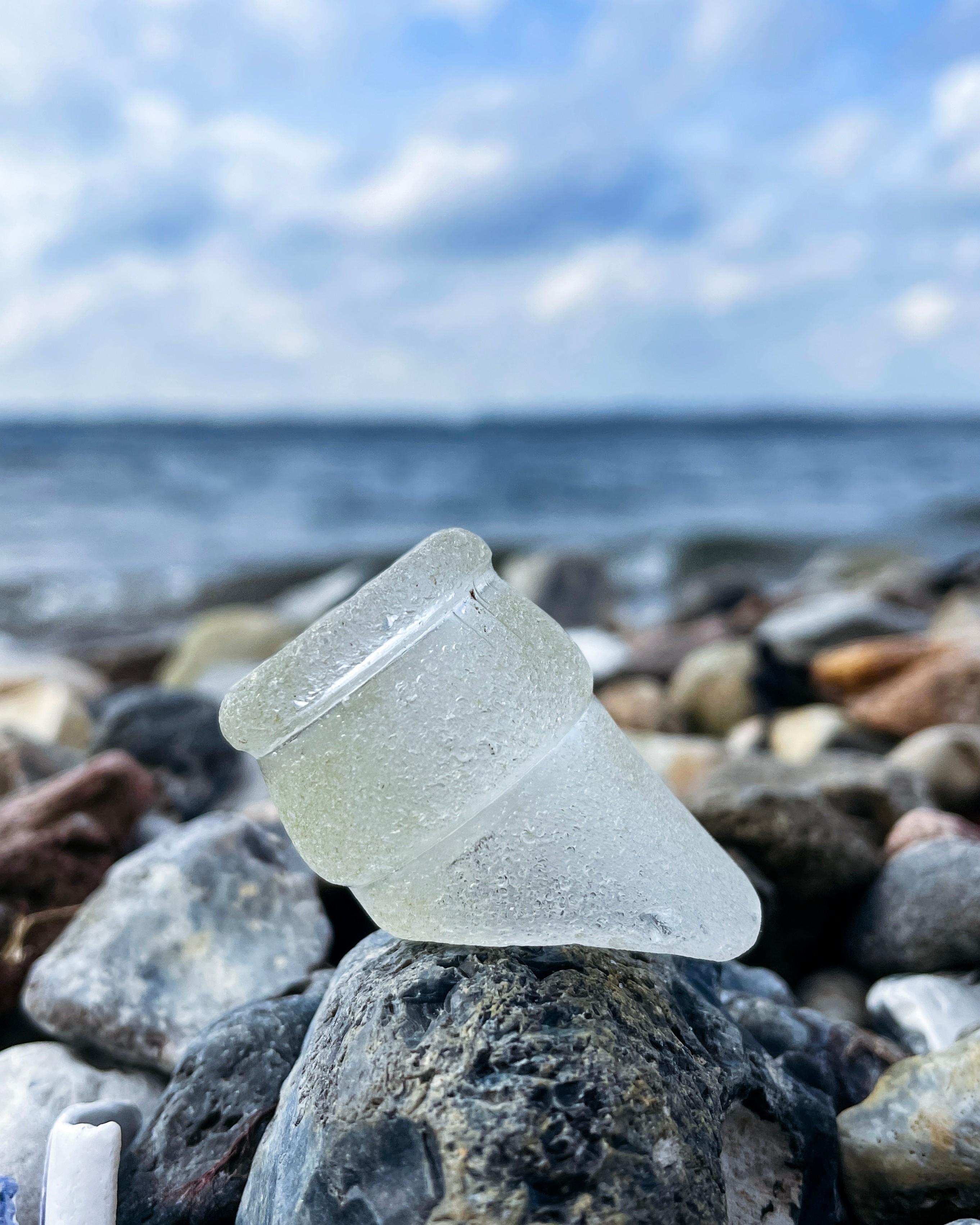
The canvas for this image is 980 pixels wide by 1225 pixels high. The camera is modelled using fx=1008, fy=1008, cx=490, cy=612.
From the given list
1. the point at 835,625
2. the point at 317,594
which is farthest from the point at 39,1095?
the point at 317,594

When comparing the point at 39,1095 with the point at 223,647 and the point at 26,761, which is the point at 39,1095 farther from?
the point at 223,647

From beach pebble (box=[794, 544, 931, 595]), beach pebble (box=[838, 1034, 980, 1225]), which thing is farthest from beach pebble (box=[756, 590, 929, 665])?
beach pebble (box=[838, 1034, 980, 1225])

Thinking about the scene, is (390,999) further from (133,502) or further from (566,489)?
(566,489)

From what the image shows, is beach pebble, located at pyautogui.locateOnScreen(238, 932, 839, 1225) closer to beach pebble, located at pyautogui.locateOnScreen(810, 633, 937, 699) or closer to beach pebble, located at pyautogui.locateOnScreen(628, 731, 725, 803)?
beach pebble, located at pyautogui.locateOnScreen(628, 731, 725, 803)

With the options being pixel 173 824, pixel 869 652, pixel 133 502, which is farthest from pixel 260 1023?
pixel 133 502

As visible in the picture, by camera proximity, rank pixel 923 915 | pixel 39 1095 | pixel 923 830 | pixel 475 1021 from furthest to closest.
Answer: pixel 923 830 → pixel 923 915 → pixel 39 1095 → pixel 475 1021

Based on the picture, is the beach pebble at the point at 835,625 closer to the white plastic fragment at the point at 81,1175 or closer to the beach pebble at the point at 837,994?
the beach pebble at the point at 837,994

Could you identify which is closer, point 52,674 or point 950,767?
point 950,767
